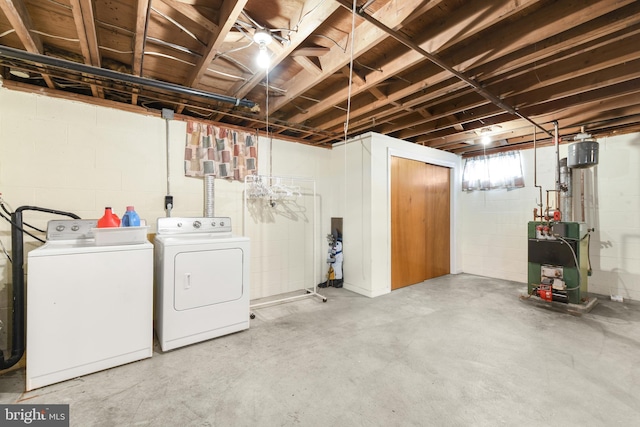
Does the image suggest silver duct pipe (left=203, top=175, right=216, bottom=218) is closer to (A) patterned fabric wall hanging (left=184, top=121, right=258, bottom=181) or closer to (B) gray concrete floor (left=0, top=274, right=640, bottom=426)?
(A) patterned fabric wall hanging (left=184, top=121, right=258, bottom=181)

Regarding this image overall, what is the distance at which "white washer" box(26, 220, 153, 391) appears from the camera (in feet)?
6.09

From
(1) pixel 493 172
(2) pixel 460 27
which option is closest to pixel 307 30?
(2) pixel 460 27

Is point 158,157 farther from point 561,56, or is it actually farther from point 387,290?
point 561,56

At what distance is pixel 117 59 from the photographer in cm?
235

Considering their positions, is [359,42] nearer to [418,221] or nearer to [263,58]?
[263,58]

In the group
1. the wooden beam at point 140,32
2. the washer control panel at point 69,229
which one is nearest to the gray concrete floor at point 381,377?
the washer control panel at point 69,229

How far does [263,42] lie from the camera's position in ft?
6.33

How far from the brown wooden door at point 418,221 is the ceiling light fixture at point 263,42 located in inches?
103

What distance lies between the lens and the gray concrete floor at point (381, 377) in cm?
164

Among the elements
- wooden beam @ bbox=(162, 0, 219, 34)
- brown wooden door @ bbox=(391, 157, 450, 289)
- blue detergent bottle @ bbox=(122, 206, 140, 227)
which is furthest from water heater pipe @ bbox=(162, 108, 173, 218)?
brown wooden door @ bbox=(391, 157, 450, 289)

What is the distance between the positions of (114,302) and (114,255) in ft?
1.22

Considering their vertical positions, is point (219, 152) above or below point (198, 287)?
above

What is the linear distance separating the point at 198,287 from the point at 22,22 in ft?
7.22

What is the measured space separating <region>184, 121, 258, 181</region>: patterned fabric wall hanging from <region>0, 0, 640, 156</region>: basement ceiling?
252mm
